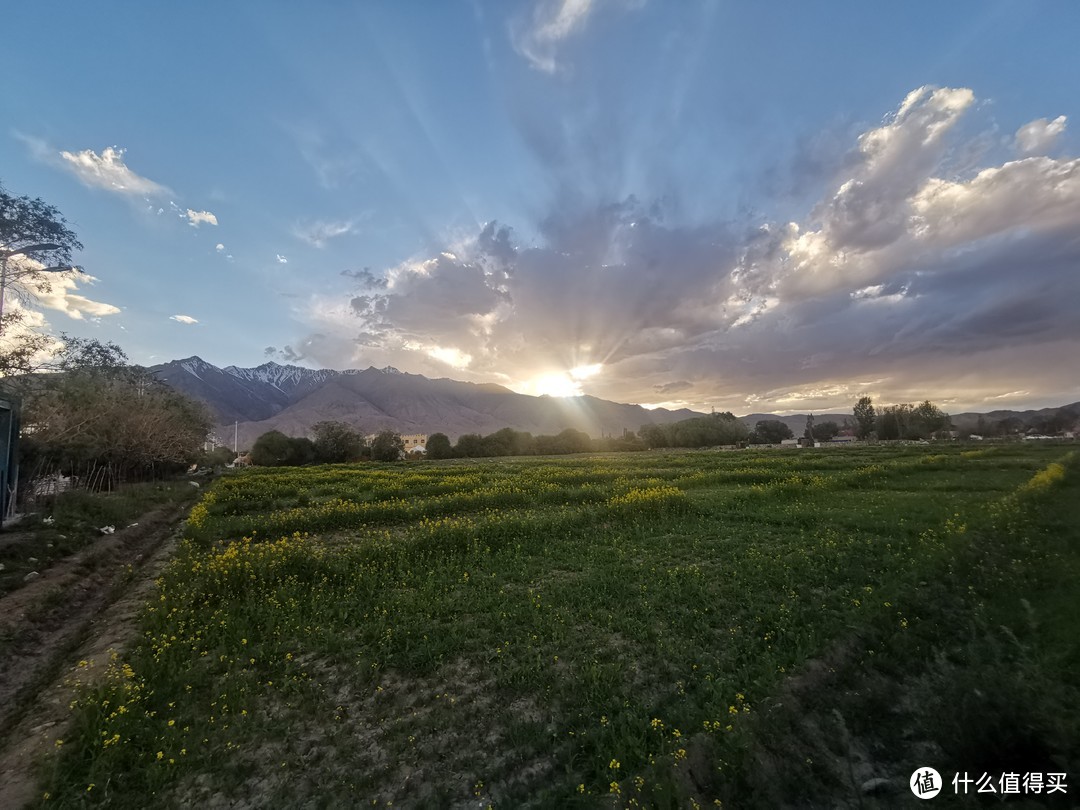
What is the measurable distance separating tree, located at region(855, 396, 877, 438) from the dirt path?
556 feet

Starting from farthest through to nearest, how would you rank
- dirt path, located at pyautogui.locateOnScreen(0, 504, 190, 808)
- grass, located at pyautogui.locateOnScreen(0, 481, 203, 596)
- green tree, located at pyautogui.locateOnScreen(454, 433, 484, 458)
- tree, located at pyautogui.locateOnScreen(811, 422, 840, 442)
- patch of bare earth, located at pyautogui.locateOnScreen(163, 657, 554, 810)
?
1. tree, located at pyautogui.locateOnScreen(811, 422, 840, 442)
2. green tree, located at pyautogui.locateOnScreen(454, 433, 484, 458)
3. grass, located at pyautogui.locateOnScreen(0, 481, 203, 596)
4. dirt path, located at pyautogui.locateOnScreen(0, 504, 190, 808)
5. patch of bare earth, located at pyautogui.locateOnScreen(163, 657, 554, 810)

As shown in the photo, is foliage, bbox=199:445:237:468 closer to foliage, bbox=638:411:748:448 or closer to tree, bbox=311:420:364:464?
tree, bbox=311:420:364:464

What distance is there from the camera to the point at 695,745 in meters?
5.20

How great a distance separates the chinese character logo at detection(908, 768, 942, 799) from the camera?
16.3ft

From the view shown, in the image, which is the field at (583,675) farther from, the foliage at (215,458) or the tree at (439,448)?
the tree at (439,448)

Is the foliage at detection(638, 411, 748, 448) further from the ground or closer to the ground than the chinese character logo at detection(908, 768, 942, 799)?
further from the ground

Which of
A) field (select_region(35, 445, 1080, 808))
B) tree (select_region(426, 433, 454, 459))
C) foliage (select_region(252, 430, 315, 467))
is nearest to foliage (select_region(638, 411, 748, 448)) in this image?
tree (select_region(426, 433, 454, 459))

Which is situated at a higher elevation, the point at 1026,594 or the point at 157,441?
the point at 157,441

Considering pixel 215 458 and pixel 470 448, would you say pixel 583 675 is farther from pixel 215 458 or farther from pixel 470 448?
pixel 215 458

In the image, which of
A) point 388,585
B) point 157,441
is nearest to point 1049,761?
point 388,585

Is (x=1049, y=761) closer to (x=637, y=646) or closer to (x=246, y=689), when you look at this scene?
(x=637, y=646)

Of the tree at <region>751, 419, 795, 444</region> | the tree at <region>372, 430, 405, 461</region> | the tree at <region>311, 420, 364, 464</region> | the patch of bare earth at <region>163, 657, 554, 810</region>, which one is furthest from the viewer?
the tree at <region>751, 419, 795, 444</region>

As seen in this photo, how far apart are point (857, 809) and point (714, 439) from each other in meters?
119

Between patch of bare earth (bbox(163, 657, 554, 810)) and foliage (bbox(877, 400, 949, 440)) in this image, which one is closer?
patch of bare earth (bbox(163, 657, 554, 810))
